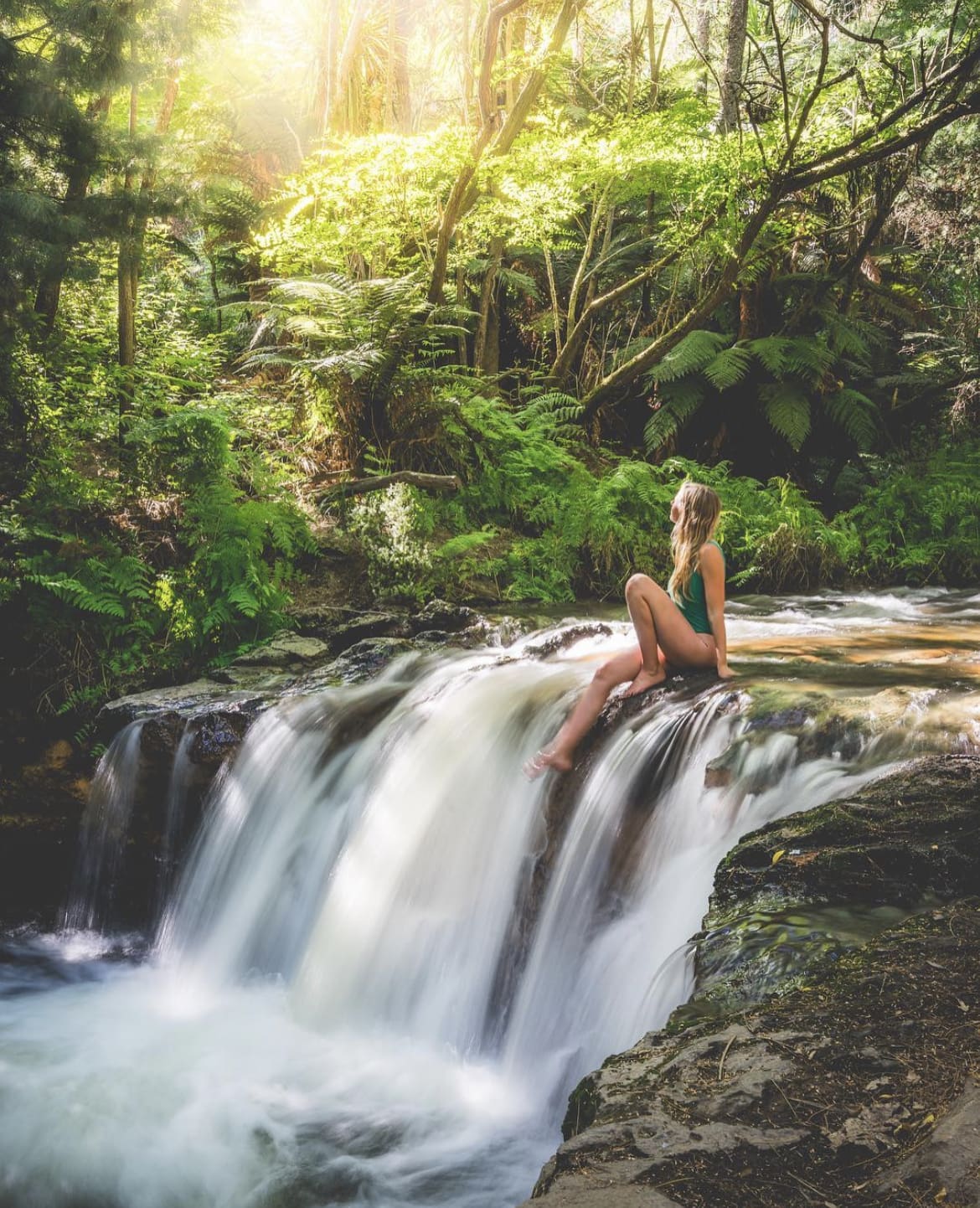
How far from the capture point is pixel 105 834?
6594mm

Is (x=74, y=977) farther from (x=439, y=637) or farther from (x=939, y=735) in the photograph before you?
(x=939, y=735)

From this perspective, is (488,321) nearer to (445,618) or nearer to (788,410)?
(788,410)

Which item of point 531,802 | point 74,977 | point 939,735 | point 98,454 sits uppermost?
point 98,454

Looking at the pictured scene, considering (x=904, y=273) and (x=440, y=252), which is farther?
(x=904, y=273)

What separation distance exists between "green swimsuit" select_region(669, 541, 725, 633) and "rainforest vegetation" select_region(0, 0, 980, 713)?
4.05m

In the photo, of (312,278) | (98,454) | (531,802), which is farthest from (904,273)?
(531,802)

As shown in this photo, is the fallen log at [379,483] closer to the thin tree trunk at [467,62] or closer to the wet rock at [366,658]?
the wet rock at [366,658]

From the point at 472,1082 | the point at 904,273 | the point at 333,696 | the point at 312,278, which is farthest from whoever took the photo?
the point at 904,273

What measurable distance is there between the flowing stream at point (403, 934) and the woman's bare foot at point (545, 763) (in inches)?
3.0

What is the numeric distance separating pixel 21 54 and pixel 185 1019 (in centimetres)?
716

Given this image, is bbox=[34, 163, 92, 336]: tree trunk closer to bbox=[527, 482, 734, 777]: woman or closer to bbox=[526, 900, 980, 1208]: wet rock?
bbox=[527, 482, 734, 777]: woman

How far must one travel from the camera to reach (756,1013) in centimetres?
230

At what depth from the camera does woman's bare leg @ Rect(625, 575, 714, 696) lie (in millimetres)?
5145

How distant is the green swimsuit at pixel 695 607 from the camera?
209 inches
